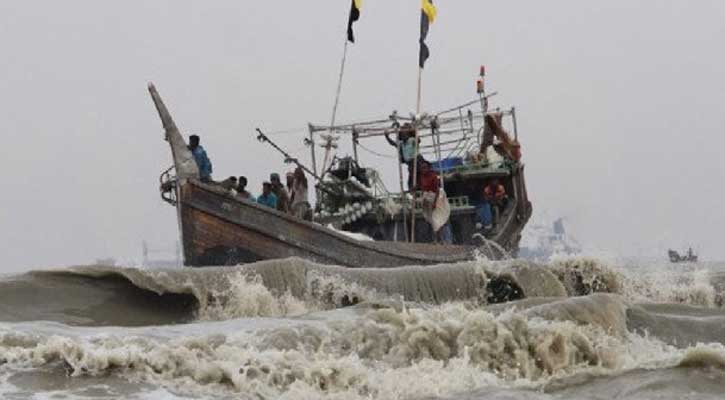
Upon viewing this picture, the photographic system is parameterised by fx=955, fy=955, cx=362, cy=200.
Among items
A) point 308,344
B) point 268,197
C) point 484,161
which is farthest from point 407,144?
point 308,344

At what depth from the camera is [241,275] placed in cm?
1115

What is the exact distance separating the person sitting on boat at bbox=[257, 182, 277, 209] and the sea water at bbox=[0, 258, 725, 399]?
18.7ft

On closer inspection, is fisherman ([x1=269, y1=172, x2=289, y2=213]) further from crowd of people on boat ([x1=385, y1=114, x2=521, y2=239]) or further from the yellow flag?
the yellow flag

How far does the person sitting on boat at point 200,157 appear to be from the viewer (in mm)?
16281

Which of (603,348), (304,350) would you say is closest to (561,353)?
(603,348)

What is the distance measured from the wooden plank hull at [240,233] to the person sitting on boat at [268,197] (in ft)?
4.04

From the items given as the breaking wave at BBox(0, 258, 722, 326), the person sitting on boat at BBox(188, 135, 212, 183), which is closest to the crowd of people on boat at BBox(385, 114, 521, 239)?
the person sitting on boat at BBox(188, 135, 212, 183)

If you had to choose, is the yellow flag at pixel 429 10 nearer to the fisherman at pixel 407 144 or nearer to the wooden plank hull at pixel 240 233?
Result: the fisherman at pixel 407 144

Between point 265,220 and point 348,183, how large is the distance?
13.9 ft

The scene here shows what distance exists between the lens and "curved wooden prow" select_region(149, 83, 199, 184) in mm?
15742

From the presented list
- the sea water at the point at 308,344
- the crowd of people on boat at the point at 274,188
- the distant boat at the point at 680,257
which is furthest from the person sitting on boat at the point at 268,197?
the distant boat at the point at 680,257

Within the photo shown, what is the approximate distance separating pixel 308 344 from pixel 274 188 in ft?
33.3

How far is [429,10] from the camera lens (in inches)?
797

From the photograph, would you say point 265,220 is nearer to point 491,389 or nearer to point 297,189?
point 297,189
